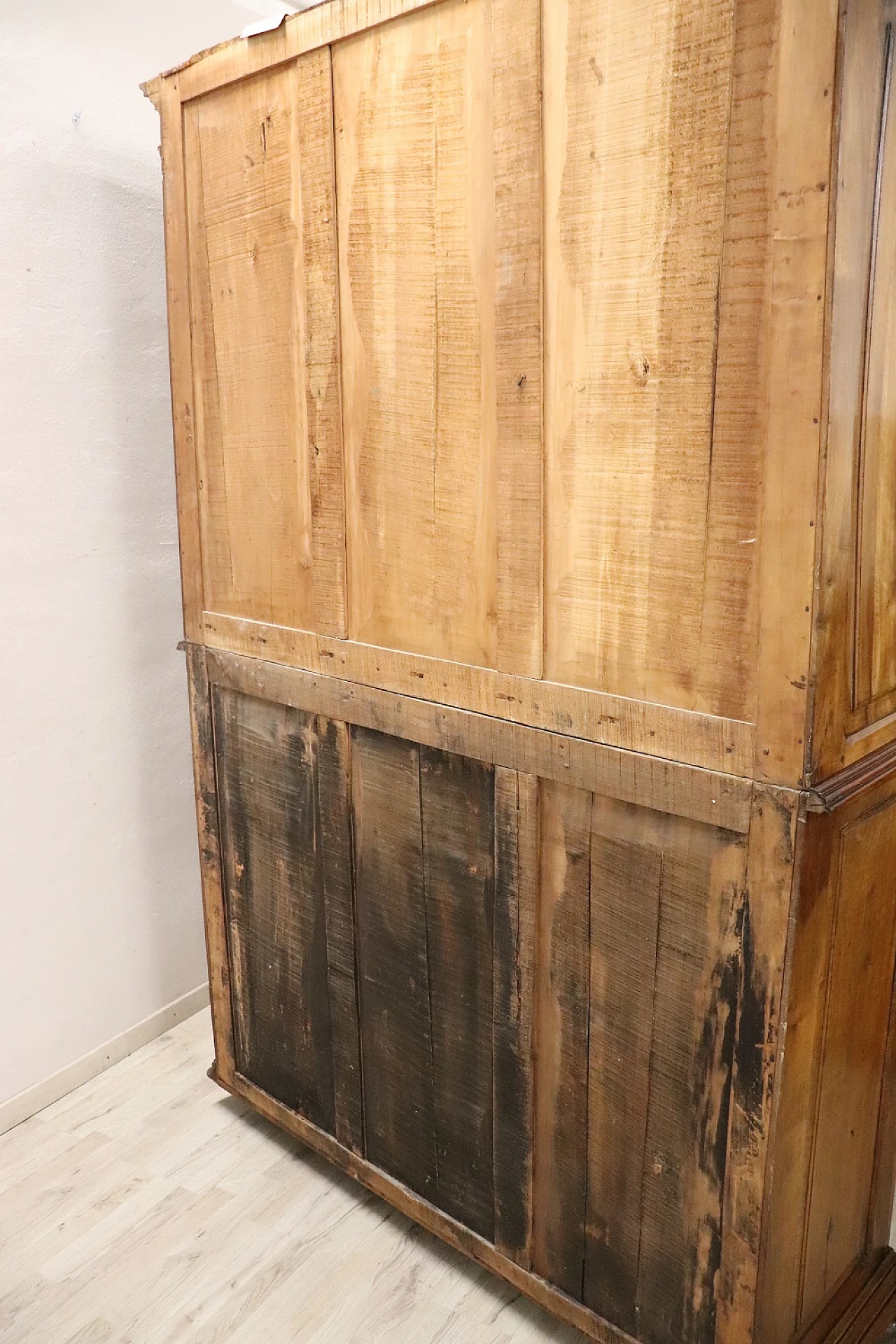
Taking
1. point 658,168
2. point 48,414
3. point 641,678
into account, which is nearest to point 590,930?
point 641,678

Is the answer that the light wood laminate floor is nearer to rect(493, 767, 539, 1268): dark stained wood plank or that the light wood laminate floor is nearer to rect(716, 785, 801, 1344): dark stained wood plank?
rect(493, 767, 539, 1268): dark stained wood plank

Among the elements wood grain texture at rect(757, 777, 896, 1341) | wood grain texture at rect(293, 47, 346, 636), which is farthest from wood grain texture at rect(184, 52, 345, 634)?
wood grain texture at rect(757, 777, 896, 1341)

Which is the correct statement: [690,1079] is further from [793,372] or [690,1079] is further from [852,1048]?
[793,372]

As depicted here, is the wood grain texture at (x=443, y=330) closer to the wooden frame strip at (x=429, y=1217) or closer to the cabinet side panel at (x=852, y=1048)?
the cabinet side panel at (x=852, y=1048)

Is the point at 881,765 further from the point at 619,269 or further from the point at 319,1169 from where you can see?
the point at 319,1169

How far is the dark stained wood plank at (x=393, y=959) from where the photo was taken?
168 centimetres

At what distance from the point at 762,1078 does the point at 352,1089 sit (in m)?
0.88

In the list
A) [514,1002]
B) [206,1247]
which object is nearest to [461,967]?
[514,1002]

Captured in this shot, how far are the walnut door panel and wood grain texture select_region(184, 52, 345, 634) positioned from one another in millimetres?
208

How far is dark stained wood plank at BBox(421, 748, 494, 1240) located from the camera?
1.58 meters

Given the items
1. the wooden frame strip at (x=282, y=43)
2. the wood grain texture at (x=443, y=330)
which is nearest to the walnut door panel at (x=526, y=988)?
the wood grain texture at (x=443, y=330)

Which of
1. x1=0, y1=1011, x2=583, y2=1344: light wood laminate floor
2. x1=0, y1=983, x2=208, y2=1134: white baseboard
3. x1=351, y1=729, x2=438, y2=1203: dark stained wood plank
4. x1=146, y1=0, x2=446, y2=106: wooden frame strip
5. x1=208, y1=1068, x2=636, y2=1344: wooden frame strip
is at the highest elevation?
x1=146, y1=0, x2=446, y2=106: wooden frame strip

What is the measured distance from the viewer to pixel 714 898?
1317 mm

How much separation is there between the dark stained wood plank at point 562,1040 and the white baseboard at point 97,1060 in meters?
1.20
